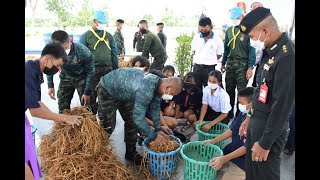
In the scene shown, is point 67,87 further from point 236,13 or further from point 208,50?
point 236,13

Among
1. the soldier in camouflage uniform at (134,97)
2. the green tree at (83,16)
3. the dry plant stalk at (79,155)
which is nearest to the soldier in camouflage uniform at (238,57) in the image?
the soldier in camouflage uniform at (134,97)

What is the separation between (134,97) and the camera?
2.47 m

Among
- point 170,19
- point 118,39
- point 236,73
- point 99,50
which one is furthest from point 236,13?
point 170,19

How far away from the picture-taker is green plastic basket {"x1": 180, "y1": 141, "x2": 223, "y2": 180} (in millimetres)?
2373

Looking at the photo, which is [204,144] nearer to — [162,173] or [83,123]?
[162,173]

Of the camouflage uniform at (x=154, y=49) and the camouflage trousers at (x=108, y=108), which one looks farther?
the camouflage uniform at (x=154, y=49)

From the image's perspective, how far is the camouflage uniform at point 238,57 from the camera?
4.02 m

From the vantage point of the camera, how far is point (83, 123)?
2338mm

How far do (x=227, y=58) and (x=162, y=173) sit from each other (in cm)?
243

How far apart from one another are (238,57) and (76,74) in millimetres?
2518

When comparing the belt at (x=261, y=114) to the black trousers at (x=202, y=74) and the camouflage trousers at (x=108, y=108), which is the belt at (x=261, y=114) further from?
the black trousers at (x=202, y=74)
